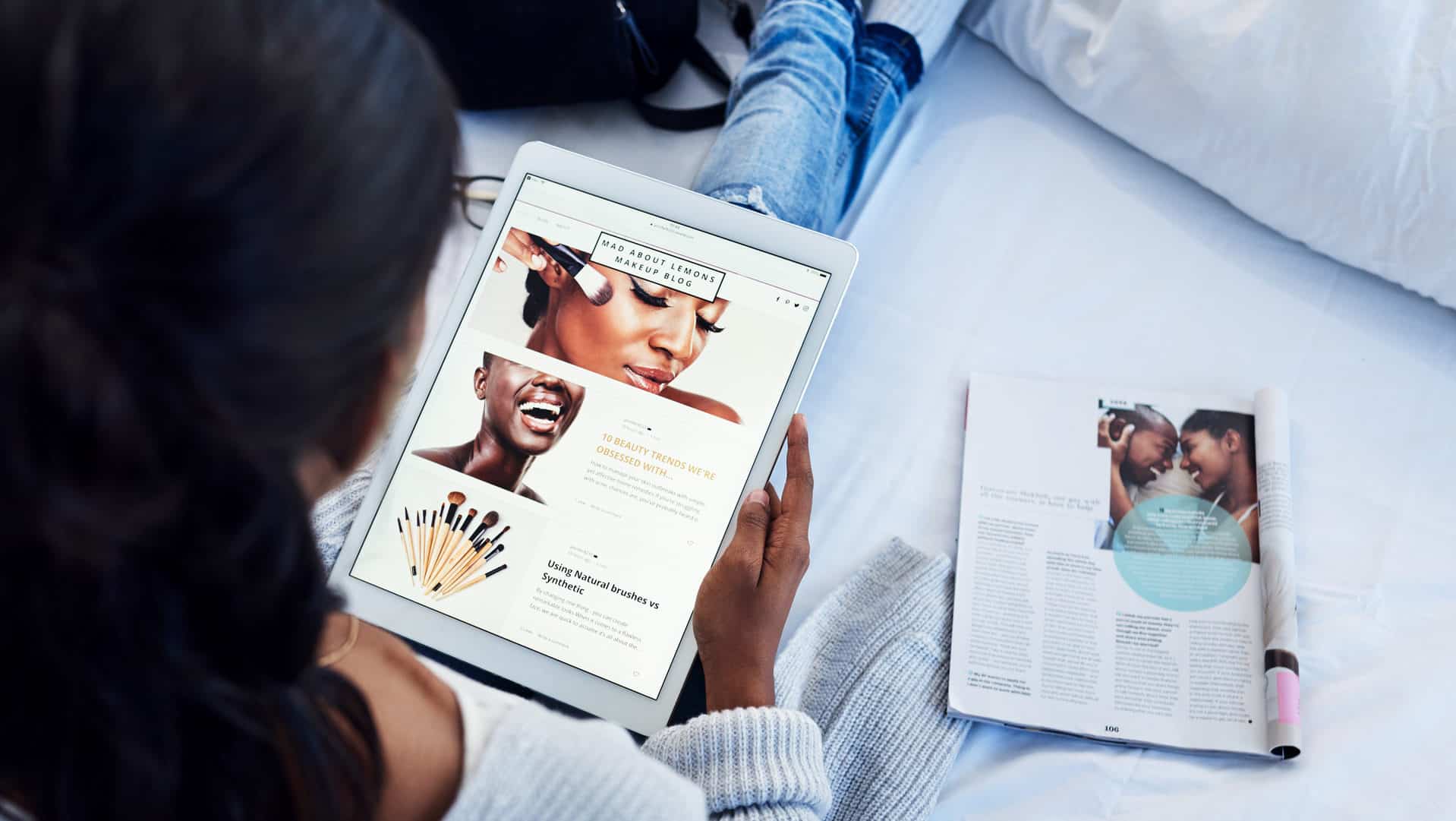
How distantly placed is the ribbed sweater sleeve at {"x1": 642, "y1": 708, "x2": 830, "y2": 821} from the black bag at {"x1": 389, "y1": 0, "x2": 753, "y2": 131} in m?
0.61

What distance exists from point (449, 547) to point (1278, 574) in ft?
2.04

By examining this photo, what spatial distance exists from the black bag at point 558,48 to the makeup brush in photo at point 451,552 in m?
0.45

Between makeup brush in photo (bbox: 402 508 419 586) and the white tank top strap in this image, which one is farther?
makeup brush in photo (bbox: 402 508 419 586)

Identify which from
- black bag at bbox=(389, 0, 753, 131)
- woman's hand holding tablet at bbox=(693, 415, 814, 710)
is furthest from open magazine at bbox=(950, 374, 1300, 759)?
black bag at bbox=(389, 0, 753, 131)

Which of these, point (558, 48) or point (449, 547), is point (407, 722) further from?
point (558, 48)

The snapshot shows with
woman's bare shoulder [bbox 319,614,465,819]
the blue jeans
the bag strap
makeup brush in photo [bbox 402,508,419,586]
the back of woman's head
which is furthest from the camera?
the bag strap

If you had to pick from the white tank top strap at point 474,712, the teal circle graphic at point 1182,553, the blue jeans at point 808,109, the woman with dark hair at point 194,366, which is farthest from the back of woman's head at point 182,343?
the teal circle graphic at point 1182,553

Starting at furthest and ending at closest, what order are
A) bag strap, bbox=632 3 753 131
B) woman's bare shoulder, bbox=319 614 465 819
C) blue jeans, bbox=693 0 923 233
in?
bag strap, bbox=632 3 753 131
blue jeans, bbox=693 0 923 233
woman's bare shoulder, bbox=319 614 465 819

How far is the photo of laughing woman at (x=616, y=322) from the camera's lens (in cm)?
72

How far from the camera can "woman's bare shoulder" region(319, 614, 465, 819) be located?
49 cm

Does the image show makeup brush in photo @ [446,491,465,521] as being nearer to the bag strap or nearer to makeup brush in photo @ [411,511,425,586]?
makeup brush in photo @ [411,511,425,586]

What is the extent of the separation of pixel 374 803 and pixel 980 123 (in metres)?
0.83

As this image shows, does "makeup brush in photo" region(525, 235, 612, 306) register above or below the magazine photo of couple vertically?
below

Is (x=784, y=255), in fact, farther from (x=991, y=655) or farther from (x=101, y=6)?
(x=101, y=6)
